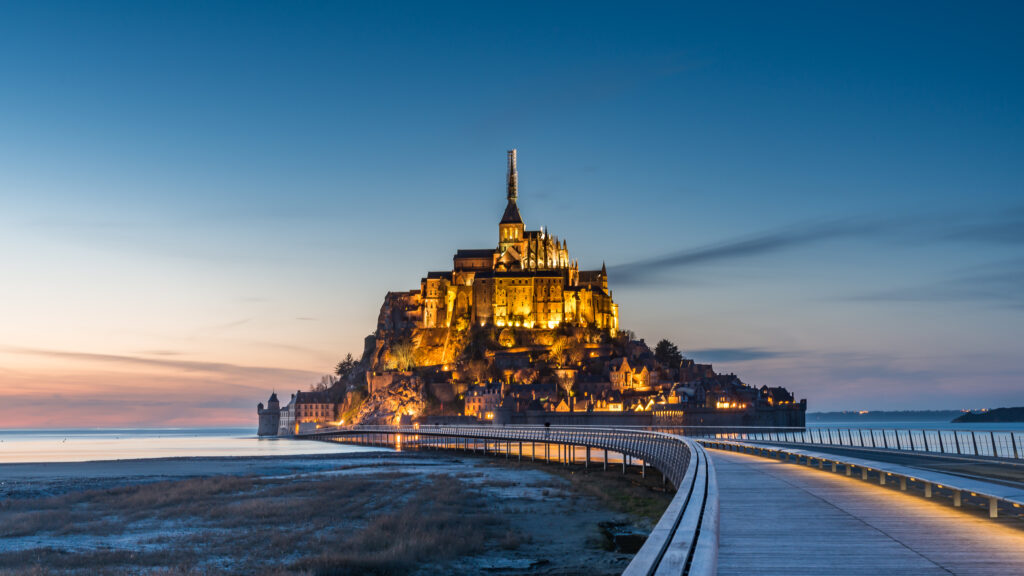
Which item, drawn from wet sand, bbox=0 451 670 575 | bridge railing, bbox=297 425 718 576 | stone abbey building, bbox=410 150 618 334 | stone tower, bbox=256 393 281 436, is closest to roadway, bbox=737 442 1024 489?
bridge railing, bbox=297 425 718 576

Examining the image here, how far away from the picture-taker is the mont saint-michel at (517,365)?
130750 mm

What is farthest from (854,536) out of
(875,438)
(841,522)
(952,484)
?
(875,438)

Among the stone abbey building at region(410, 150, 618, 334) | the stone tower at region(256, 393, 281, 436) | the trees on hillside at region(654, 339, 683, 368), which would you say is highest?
the stone abbey building at region(410, 150, 618, 334)

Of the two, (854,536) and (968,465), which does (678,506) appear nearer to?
(854,536)

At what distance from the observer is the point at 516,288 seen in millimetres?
168375

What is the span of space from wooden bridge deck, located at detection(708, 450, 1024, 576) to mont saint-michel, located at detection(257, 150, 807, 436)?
102 m

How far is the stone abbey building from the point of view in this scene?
167250 mm

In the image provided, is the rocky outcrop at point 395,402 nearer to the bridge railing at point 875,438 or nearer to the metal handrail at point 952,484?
the bridge railing at point 875,438

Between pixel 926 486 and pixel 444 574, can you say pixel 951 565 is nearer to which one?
pixel 926 486

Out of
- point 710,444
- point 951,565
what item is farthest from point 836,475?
point 710,444

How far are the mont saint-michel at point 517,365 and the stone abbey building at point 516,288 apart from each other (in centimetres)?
23

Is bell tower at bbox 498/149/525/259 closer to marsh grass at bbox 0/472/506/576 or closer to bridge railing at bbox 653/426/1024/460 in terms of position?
bridge railing at bbox 653/426/1024/460

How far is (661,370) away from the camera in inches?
5664

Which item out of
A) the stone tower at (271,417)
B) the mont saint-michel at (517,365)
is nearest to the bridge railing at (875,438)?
the mont saint-michel at (517,365)
